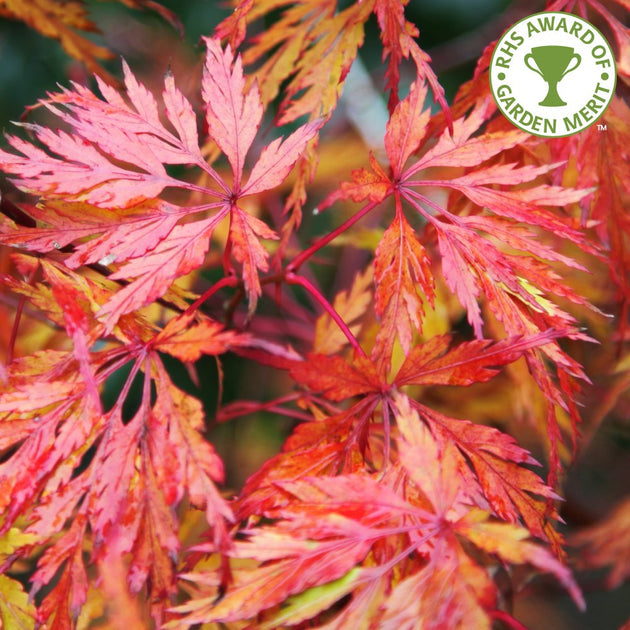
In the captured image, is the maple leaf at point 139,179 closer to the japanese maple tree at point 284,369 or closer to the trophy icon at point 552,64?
the japanese maple tree at point 284,369

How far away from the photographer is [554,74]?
628 millimetres

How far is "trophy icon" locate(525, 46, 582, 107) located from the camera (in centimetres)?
62

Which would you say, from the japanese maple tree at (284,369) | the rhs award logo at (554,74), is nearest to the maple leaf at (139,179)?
the japanese maple tree at (284,369)

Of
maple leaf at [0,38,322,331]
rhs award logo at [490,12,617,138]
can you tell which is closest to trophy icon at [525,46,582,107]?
rhs award logo at [490,12,617,138]

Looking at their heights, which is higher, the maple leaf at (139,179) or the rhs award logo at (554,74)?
the rhs award logo at (554,74)

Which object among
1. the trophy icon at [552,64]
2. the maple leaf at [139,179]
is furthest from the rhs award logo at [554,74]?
the maple leaf at [139,179]

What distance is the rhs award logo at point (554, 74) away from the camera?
60 cm

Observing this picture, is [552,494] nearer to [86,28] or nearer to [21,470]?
[21,470]

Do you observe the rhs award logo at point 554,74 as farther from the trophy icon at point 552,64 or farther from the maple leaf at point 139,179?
the maple leaf at point 139,179

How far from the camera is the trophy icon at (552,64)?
62 cm

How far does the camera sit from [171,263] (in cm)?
46

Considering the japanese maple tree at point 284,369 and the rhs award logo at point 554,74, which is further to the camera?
the rhs award logo at point 554,74

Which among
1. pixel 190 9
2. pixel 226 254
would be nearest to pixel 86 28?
pixel 226 254

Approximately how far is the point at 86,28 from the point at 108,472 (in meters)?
0.55
